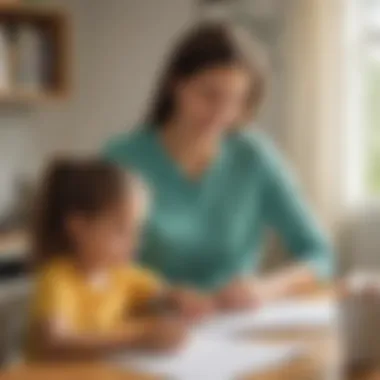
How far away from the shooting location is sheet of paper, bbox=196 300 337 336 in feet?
3.14

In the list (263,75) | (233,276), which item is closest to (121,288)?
(233,276)

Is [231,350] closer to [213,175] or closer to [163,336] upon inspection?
[163,336]

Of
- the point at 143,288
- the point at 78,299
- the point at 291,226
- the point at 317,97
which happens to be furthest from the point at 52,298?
the point at 317,97

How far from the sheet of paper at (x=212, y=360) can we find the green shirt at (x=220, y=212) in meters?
0.15

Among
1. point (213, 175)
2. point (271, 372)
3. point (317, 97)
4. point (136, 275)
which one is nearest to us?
point (271, 372)

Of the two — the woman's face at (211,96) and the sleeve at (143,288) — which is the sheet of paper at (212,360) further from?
the woman's face at (211,96)

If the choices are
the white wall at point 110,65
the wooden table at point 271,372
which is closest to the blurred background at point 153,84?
the white wall at point 110,65

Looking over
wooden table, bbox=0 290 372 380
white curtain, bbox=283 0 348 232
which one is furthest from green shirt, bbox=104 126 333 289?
wooden table, bbox=0 290 372 380

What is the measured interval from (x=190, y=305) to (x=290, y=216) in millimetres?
221

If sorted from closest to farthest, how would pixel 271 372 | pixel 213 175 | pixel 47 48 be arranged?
pixel 271 372 → pixel 213 175 → pixel 47 48

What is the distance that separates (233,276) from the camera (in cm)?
106

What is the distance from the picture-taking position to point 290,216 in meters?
1.14

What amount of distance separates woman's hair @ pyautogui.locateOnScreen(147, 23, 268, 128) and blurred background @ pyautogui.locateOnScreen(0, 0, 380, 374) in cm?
5

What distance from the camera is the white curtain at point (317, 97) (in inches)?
49.2
